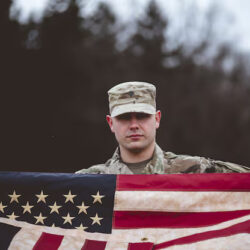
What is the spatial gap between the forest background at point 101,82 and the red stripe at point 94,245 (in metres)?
5.41

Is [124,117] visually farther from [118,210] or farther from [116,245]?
[116,245]

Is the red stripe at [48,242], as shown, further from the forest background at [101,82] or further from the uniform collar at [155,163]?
the forest background at [101,82]

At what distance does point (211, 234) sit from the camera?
7.88 ft

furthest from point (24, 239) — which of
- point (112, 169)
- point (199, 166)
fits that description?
point (199, 166)

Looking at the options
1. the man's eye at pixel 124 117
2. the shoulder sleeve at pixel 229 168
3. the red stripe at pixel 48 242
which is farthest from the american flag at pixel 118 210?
the man's eye at pixel 124 117

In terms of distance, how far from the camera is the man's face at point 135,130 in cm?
293

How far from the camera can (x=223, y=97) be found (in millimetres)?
20406

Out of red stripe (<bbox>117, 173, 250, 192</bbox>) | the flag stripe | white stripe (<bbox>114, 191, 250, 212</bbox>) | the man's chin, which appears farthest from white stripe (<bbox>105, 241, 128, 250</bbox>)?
the man's chin

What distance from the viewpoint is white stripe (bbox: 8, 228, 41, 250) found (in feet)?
8.07

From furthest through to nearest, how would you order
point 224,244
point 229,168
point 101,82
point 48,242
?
1. point 101,82
2. point 229,168
3. point 48,242
4. point 224,244

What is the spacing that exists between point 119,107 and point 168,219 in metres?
0.97

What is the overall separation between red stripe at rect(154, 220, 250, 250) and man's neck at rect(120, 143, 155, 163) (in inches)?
31.2

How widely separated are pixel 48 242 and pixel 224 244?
1122 millimetres

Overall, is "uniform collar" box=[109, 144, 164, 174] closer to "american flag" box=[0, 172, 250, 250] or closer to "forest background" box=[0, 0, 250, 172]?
"american flag" box=[0, 172, 250, 250]
